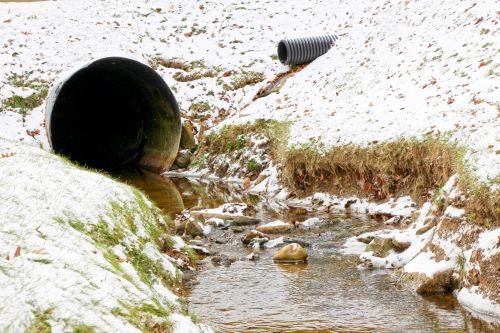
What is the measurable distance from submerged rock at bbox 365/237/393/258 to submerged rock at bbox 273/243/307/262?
90 centimetres

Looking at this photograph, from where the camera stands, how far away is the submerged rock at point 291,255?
8.82 m

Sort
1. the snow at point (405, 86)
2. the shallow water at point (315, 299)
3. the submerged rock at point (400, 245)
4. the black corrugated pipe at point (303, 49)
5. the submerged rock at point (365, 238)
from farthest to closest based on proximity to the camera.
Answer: the black corrugated pipe at point (303, 49) < the snow at point (405, 86) < the submerged rock at point (365, 238) < the submerged rock at point (400, 245) < the shallow water at point (315, 299)

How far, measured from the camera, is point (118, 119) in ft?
71.5

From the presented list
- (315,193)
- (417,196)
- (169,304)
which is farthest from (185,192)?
(169,304)

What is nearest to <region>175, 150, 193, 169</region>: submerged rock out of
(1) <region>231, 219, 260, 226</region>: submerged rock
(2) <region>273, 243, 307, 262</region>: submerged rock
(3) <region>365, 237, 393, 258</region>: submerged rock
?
(1) <region>231, 219, 260, 226</region>: submerged rock

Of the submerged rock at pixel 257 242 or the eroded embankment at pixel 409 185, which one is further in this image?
the submerged rock at pixel 257 242

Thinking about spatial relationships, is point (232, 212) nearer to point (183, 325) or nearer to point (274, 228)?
point (274, 228)

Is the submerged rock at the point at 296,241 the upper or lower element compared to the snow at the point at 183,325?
lower

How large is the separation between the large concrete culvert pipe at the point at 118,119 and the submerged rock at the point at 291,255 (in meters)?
9.34

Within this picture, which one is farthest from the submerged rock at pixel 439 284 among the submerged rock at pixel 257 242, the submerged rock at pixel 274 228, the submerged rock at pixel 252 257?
the submerged rock at pixel 274 228

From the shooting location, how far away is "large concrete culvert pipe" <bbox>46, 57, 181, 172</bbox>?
18.2 metres

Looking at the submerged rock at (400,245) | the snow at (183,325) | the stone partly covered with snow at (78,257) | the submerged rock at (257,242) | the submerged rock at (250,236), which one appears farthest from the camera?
the submerged rock at (250,236)

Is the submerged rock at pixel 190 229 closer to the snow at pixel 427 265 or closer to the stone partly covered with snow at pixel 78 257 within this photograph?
the stone partly covered with snow at pixel 78 257

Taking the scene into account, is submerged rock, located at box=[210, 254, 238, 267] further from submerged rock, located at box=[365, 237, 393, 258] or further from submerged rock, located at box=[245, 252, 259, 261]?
submerged rock, located at box=[365, 237, 393, 258]
